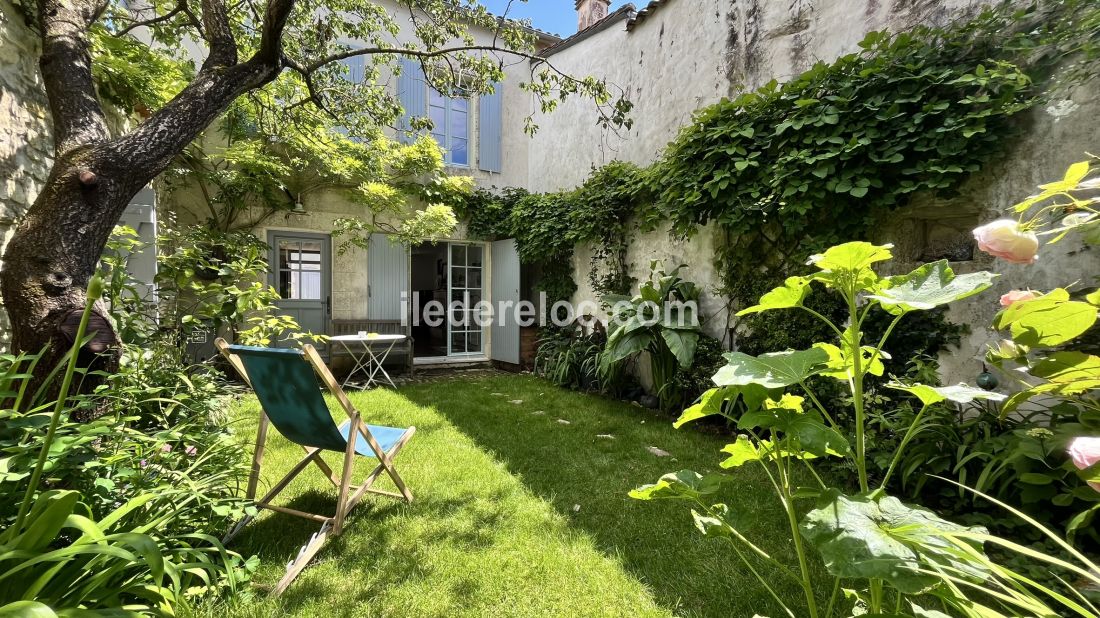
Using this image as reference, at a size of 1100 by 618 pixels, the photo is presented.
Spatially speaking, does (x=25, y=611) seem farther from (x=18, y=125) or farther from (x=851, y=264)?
(x=18, y=125)

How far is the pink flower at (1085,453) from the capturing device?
0.63 meters

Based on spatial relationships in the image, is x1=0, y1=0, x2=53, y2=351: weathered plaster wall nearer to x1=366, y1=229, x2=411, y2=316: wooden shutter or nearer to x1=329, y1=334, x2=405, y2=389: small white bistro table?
x1=329, y1=334, x2=405, y2=389: small white bistro table

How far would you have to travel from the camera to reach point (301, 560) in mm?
1705

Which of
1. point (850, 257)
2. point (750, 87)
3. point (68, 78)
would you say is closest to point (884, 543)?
point (850, 257)

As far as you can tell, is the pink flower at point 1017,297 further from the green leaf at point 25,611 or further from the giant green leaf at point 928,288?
the green leaf at point 25,611

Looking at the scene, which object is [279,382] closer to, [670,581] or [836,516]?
[670,581]

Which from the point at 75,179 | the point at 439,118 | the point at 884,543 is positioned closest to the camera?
the point at 884,543

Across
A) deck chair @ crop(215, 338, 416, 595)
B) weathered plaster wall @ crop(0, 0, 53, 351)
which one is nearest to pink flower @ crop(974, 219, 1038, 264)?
A: deck chair @ crop(215, 338, 416, 595)

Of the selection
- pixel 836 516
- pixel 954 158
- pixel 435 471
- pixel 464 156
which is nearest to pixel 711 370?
pixel 954 158

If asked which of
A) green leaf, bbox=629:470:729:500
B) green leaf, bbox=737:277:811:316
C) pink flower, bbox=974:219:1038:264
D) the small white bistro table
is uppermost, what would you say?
pink flower, bbox=974:219:1038:264

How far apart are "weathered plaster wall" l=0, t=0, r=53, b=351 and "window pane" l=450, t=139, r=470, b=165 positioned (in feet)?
17.4

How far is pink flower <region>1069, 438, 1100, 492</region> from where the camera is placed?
628mm

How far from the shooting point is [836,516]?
65 centimetres

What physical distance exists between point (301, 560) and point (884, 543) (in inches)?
76.6
